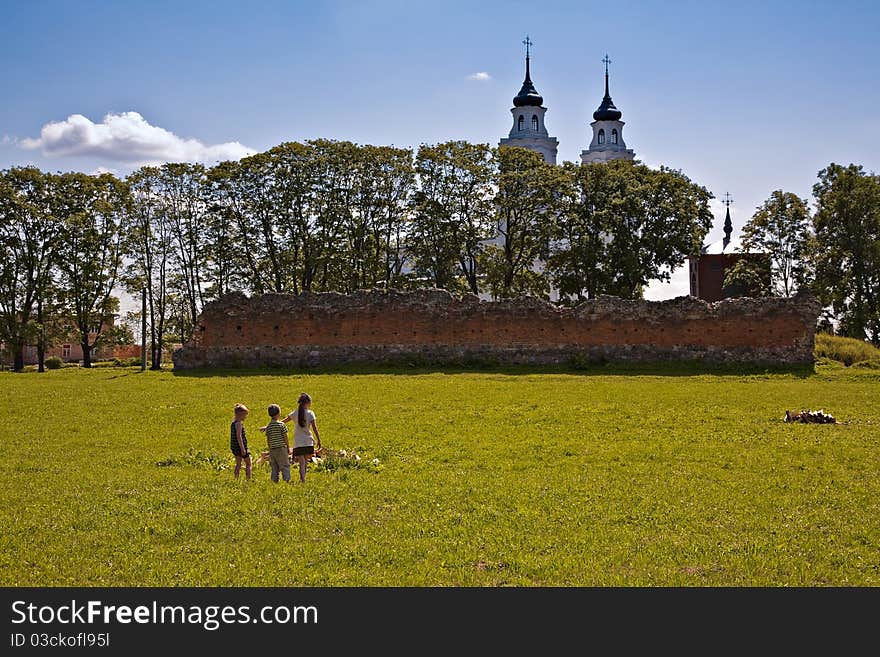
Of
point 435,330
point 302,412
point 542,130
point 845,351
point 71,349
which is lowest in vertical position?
A: point 302,412

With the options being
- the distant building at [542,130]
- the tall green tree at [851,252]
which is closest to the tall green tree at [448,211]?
the tall green tree at [851,252]

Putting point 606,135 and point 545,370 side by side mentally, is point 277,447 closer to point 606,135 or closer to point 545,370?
point 545,370

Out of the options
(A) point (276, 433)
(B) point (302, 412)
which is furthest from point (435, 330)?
(A) point (276, 433)

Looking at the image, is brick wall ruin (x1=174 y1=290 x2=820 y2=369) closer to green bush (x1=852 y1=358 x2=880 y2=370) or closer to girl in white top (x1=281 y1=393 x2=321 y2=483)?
green bush (x1=852 y1=358 x2=880 y2=370)

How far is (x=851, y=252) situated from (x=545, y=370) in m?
20.3

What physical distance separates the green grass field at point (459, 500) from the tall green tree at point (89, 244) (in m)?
23.3

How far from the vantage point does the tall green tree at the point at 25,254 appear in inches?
1399

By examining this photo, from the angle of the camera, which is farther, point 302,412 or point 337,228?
point 337,228

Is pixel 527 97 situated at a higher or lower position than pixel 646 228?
higher

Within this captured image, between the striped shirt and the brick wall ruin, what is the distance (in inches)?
749

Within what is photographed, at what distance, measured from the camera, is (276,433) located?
898cm

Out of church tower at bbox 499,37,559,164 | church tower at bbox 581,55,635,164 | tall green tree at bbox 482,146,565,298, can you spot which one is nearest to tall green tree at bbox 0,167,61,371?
tall green tree at bbox 482,146,565,298

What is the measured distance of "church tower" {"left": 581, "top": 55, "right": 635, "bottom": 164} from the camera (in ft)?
237

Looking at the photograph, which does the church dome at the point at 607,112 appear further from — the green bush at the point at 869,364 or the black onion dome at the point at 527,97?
the green bush at the point at 869,364
